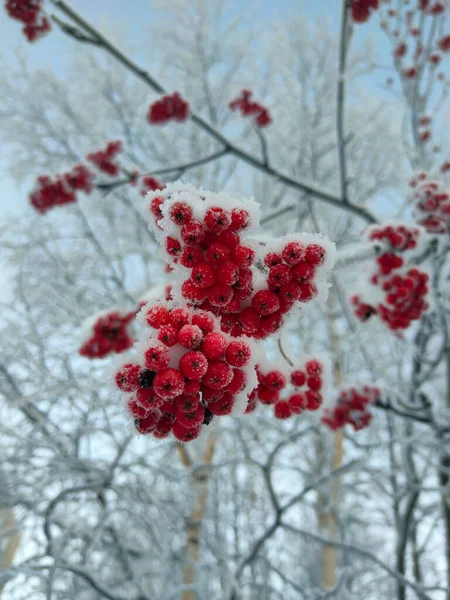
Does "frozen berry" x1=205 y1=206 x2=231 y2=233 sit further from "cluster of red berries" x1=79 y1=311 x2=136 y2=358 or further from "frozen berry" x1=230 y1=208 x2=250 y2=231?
"cluster of red berries" x1=79 y1=311 x2=136 y2=358

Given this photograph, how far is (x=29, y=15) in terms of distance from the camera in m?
3.01

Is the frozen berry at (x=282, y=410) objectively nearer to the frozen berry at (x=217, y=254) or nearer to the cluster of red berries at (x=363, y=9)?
the frozen berry at (x=217, y=254)

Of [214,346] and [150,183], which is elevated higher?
[150,183]

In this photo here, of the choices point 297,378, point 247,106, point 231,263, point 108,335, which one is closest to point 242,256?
point 231,263

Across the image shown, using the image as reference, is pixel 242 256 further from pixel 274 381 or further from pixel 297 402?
pixel 297 402

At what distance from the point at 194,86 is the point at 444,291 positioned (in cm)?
659

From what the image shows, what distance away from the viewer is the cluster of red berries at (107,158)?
3.91m

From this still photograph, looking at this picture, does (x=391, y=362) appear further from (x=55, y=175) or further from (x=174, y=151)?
(x=174, y=151)

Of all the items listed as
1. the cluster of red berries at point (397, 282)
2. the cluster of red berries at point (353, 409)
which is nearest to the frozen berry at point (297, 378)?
the cluster of red berries at point (397, 282)

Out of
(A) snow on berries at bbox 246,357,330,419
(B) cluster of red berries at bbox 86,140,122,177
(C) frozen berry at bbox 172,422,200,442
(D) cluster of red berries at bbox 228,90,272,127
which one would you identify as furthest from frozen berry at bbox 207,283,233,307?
(D) cluster of red berries at bbox 228,90,272,127

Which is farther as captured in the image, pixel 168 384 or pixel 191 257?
pixel 191 257

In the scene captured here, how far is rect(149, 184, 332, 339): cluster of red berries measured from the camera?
3.63 feet

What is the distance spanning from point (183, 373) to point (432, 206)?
226 centimetres

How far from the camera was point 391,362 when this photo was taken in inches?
242
